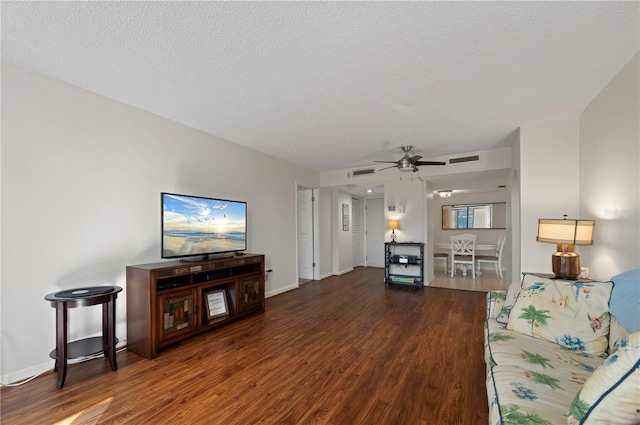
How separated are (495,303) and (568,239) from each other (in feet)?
3.31

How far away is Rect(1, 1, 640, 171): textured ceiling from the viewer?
5.56 ft

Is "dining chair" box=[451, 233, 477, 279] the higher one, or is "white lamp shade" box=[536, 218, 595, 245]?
"white lamp shade" box=[536, 218, 595, 245]

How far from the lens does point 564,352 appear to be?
1.74 meters

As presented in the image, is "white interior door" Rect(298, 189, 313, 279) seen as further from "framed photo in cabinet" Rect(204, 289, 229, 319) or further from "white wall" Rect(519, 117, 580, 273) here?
"white wall" Rect(519, 117, 580, 273)

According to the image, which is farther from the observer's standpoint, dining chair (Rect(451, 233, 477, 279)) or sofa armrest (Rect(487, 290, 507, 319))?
dining chair (Rect(451, 233, 477, 279))

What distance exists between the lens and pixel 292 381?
7.20 ft

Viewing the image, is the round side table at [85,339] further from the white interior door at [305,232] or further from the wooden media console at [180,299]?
the white interior door at [305,232]

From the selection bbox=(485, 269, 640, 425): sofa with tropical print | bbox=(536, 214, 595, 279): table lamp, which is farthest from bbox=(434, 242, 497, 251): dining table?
bbox=(485, 269, 640, 425): sofa with tropical print

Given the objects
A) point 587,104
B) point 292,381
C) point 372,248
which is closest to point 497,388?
point 292,381

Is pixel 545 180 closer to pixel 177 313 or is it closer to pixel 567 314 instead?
pixel 567 314

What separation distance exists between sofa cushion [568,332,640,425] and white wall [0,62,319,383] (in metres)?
3.49

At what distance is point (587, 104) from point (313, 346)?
3.89 m

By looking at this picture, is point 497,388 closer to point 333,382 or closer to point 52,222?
point 333,382

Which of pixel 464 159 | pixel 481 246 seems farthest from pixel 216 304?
pixel 481 246
